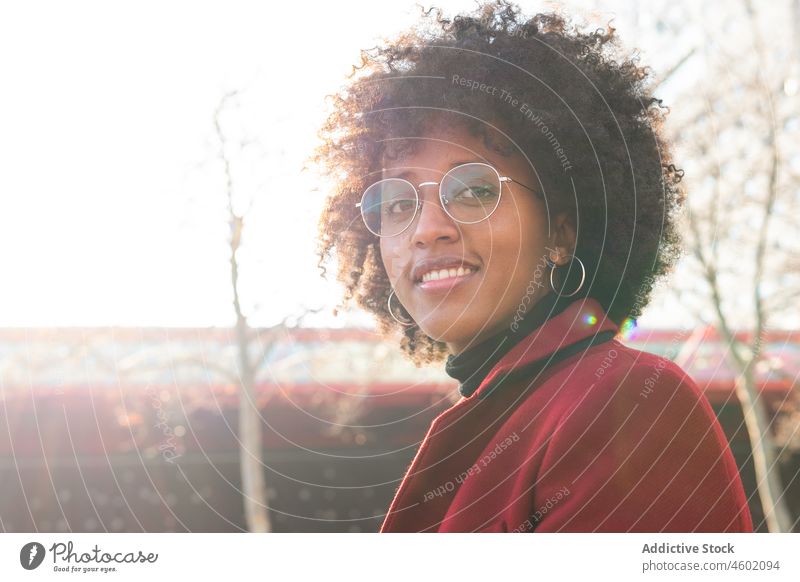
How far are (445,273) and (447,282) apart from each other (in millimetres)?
15

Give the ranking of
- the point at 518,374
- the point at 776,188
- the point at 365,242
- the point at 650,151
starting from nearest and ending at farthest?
the point at 518,374
the point at 650,151
the point at 365,242
the point at 776,188

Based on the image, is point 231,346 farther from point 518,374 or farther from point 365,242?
point 518,374

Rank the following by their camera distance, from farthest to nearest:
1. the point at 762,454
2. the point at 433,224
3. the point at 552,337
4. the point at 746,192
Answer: the point at 762,454, the point at 746,192, the point at 433,224, the point at 552,337

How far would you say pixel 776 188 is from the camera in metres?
3.15

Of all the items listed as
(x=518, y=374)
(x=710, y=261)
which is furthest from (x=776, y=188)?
(x=518, y=374)

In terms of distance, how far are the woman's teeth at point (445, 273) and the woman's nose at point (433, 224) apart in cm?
5

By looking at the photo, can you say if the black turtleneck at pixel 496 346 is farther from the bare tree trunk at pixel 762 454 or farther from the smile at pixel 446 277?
the bare tree trunk at pixel 762 454

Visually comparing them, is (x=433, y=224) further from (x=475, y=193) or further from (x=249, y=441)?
(x=249, y=441)

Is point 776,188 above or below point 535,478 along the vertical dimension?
above

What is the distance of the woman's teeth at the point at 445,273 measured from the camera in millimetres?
1220

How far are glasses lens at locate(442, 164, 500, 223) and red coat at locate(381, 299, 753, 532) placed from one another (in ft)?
0.67

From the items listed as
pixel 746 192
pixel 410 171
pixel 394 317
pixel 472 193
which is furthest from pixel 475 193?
pixel 746 192

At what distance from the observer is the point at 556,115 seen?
1.34 m
